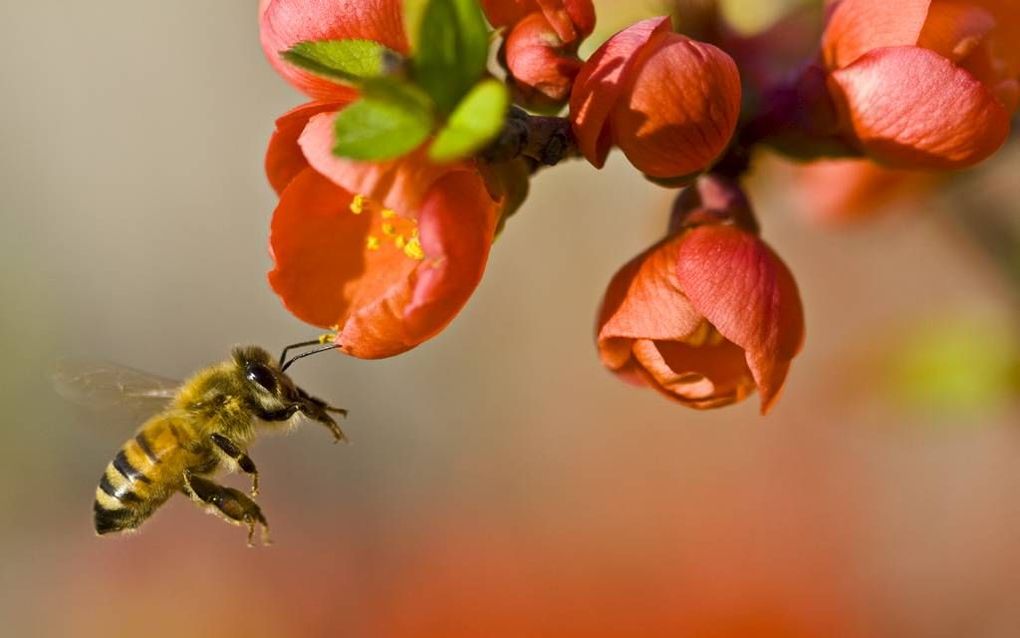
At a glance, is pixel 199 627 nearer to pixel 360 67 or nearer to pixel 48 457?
pixel 48 457

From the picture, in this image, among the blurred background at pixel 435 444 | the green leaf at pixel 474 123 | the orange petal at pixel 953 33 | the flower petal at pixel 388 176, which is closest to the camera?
the green leaf at pixel 474 123

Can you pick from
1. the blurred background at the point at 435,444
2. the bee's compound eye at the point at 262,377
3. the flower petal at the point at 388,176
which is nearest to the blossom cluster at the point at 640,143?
the flower petal at the point at 388,176

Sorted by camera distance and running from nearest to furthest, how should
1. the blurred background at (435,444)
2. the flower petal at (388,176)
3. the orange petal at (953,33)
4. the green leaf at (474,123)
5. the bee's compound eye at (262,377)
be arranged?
1. the green leaf at (474,123)
2. the flower petal at (388,176)
3. the orange petal at (953,33)
4. the bee's compound eye at (262,377)
5. the blurred background at (435,444)

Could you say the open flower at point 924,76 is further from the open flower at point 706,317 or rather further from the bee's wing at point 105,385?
the bee's wing at point 105,385

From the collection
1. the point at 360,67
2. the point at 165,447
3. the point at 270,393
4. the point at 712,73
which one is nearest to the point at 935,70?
the point at 712,73

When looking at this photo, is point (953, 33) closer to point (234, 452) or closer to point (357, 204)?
point (357, 204)

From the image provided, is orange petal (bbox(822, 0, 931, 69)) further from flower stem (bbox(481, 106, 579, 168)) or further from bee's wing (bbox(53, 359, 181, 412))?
bee's wing (bbox(53, 359, 181, 412))

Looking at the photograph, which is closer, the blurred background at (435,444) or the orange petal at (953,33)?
the orange petal at (953,33)
